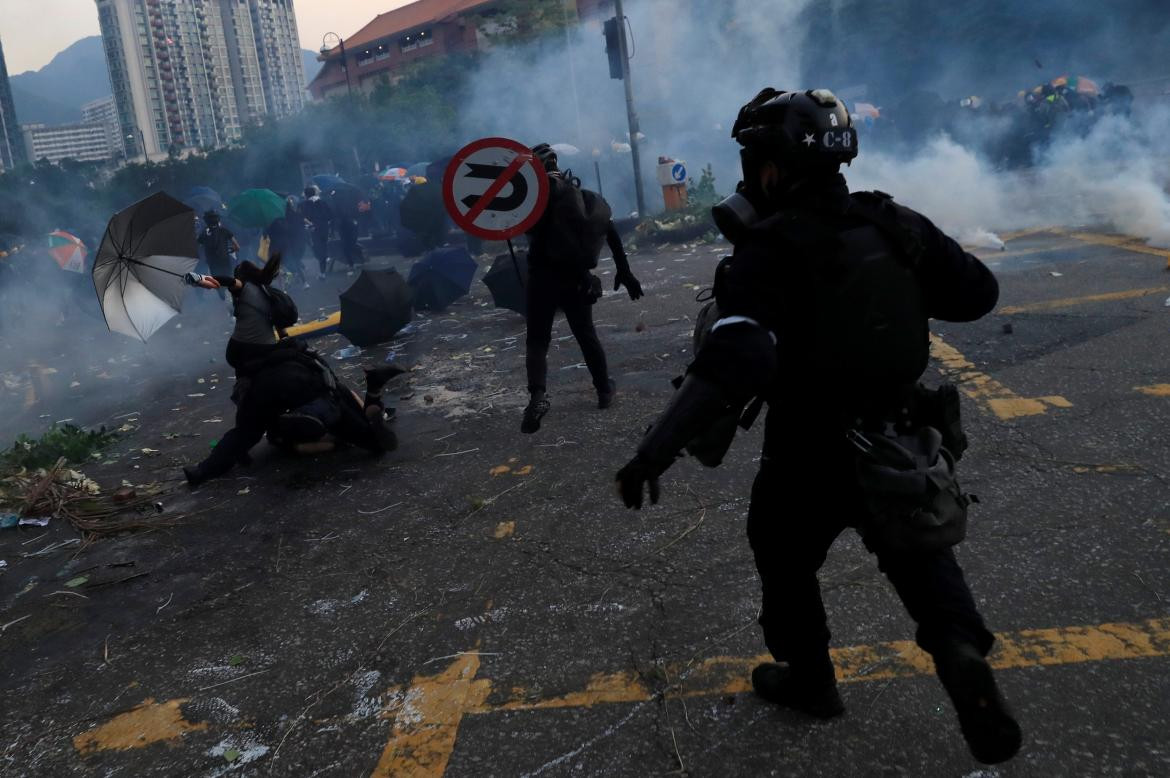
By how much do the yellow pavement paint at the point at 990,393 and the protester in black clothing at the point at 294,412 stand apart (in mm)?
3745

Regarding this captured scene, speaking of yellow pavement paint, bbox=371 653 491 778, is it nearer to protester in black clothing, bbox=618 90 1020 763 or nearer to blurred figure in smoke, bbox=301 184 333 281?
protester in black clothing, bbox=618 90 1020 763

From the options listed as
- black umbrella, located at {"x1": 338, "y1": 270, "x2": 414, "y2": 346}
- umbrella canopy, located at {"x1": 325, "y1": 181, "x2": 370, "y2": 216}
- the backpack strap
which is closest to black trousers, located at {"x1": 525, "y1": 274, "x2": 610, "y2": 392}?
the backpack strap

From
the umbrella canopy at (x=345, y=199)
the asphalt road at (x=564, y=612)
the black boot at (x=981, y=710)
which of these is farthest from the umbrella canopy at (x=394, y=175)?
the black boot at (x=981, y=710)

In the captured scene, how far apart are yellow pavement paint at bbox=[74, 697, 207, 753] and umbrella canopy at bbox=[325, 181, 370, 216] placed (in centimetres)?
1574

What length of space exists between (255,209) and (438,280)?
222 inches

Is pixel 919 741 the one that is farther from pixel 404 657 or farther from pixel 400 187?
pixel 400 187

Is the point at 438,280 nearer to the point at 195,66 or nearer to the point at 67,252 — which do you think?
the point at 67,252

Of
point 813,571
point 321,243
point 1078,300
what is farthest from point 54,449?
point 321,243

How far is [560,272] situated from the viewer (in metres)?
5.95

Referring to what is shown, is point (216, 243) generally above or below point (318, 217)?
below

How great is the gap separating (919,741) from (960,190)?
13061 millimetres

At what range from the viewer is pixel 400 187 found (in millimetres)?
23094

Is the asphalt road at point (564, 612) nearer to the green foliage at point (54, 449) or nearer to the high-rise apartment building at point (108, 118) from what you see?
the green foliage at point (54, 449)

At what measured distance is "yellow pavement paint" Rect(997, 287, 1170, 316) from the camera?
Result: 24.5ft
